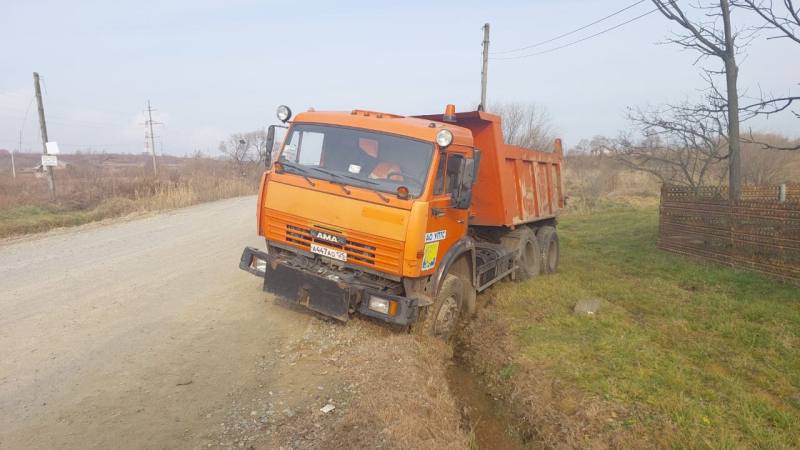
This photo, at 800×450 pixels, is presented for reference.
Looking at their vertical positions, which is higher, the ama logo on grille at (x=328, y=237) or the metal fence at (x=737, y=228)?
the ama logo on grille at (x=328, y=237)

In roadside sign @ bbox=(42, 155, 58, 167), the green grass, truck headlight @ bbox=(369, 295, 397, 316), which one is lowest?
the green grass

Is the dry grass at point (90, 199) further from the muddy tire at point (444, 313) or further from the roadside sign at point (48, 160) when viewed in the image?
the muddy tire at point (444, 313)

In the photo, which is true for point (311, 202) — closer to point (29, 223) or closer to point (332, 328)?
point (332, 328)

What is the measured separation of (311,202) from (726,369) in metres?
→ 4.62

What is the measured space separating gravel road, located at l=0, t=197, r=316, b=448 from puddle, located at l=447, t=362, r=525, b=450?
66.6 inches

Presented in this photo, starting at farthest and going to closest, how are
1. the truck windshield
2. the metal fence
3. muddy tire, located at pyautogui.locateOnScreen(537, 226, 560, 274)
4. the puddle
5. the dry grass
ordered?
the dry grass → muddy tire, located at pyautogui.locateOnScreen(537, 226, 560, 274) → the metal fence → the truck windshield → the puddle

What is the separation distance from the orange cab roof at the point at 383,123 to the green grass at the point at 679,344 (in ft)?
8.47

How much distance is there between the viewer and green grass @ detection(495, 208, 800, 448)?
396 centimetres

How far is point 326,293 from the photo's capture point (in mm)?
4961

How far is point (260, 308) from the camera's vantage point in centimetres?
616

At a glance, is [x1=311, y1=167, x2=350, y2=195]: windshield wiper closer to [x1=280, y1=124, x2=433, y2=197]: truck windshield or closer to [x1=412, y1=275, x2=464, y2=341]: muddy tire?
[x1=280, y1=124, x2=433, y2=197]: truck windshield

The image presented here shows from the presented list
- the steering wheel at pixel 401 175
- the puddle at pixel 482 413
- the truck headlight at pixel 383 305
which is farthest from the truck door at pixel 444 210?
the puddle at pixel 482 413

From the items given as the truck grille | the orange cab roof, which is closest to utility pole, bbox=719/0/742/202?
the orange cab roof

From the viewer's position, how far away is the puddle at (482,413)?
13.6 ft
